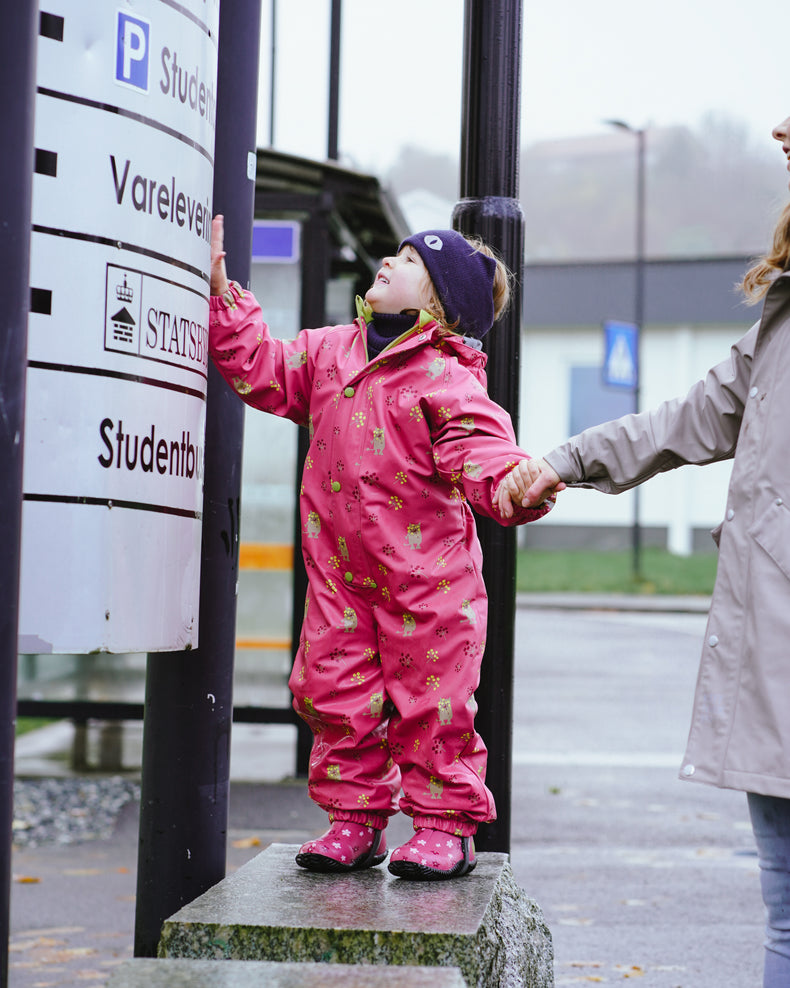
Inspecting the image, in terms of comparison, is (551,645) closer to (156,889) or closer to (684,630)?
(684,630)

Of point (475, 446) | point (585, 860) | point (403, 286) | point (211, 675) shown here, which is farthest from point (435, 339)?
point (585, 860)

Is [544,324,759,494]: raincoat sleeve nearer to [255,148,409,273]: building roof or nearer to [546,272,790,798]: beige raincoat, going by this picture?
[546,272,790,798]: beige raincoat

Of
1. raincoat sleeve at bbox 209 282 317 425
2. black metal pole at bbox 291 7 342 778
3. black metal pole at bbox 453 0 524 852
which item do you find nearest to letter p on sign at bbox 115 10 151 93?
raincoat sleeve at bbox 209 282 317 425

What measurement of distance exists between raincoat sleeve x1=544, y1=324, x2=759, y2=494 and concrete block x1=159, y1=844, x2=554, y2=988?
2.91ft

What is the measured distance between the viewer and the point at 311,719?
9.90 feet

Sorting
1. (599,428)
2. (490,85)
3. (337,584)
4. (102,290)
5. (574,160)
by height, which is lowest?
(337,584)

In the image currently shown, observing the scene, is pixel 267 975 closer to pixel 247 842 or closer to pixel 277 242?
pixel 247 842

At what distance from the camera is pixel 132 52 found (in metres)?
2.54

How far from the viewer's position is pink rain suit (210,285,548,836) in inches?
115

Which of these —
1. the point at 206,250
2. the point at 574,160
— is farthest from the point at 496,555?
the point at 574,160

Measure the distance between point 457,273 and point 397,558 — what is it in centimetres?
66

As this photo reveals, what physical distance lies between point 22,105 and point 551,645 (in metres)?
14.1

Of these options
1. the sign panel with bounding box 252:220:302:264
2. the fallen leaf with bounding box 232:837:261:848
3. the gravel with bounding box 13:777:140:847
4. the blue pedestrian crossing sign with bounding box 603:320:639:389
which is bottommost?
the gravel with bounding box 13:777:140:847

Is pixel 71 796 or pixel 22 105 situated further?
pixel 71 796
